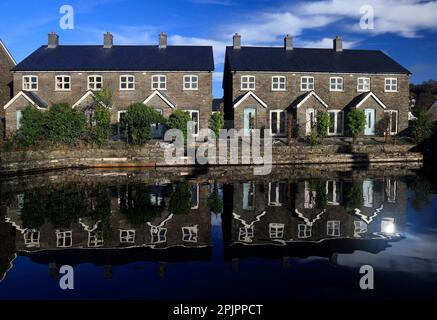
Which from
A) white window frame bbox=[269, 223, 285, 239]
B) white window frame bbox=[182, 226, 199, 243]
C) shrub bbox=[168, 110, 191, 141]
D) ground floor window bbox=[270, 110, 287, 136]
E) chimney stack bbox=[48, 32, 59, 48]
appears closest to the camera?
white window frame bbox=[182, 226, 199, 243]

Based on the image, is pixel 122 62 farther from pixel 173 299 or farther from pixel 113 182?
pixel 173 299

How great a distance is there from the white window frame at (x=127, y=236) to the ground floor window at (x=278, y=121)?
2778cm

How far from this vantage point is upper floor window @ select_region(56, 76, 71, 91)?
119 feet

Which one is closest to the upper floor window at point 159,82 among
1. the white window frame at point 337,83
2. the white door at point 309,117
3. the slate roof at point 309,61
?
the slate roof at point 309,61

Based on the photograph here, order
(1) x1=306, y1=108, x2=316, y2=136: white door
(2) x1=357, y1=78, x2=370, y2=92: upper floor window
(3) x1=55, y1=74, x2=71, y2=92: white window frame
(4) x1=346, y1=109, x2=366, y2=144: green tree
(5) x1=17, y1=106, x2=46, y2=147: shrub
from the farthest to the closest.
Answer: (2) x1=357, y1=78, x2=370, y2=92: upper floor window → (3) x1=55, y1=74, x2=71, y2=92: white window frame → (1) x1=306, y1=108, x2=316, y2=136: white door → (4) x1=346, y1=109, x2=366, y2=144: green tree → (5) x1=17, y1=106, x2=46, y2=147: shrub

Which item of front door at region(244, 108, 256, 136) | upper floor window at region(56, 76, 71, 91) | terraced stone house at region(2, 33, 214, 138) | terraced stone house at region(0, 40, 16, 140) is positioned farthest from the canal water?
terraced stone house at region(0, 40, 16, 140)

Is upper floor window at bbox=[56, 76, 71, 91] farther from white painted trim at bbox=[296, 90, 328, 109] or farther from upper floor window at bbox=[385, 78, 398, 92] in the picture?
upper floor window at bbox=[385, 78, 398, 92]

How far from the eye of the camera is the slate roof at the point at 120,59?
119ft

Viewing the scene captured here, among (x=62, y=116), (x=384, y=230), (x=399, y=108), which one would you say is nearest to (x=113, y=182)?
(x=62, y=116)

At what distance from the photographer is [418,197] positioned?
15.9 m

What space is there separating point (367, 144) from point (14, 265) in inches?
1159

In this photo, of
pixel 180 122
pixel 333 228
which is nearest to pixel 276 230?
pixel 333 228

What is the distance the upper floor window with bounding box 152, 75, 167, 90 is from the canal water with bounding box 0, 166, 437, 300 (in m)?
19.3

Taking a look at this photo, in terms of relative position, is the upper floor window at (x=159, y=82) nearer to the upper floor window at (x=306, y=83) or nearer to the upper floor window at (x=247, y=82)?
the upper floor window at (x=247, y=82)
